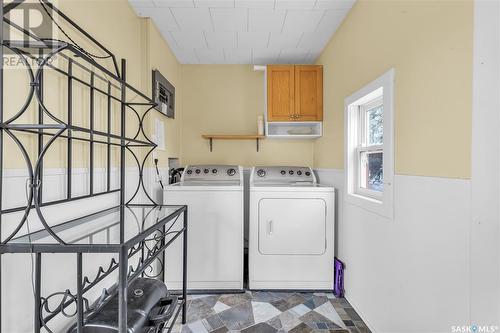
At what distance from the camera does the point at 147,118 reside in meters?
2.01

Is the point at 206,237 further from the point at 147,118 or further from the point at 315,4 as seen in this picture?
the point at 315,4

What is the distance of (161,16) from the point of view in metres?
1.98

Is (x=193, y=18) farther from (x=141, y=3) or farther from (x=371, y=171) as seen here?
(x=371, y=171)

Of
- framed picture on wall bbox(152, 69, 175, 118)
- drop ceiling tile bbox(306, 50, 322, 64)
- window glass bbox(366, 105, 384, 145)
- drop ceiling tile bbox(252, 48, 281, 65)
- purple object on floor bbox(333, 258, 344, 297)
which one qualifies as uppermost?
drop ceiling tile bbox(306, 50, 322, 64)

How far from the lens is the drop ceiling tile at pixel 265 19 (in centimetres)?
192

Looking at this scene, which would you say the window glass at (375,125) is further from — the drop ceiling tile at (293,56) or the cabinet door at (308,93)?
Answer: the drop ceiling tile at (293,56)

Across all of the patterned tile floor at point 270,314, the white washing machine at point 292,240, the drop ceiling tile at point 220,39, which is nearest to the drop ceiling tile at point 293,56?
the drop ceiling tile at point 220,39

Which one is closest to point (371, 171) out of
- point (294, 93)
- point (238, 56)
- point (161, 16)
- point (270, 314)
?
point (294, 93)

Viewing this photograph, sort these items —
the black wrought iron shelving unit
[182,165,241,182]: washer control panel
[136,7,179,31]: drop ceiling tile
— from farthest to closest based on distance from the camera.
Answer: [182,165,241,182]: washer control panel < [136,7,179,31]: drop ceiling tile < the black wrought iron shelving unit

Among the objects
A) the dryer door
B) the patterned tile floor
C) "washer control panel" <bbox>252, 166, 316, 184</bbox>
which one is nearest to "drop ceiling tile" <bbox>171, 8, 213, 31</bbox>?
"washer control panel" <bbox>252, 166, 316, 184</bbox>

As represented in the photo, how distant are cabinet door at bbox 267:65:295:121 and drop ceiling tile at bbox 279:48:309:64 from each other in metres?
0.14

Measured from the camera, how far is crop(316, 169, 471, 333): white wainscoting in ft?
3.14

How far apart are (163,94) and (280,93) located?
4.06 ft

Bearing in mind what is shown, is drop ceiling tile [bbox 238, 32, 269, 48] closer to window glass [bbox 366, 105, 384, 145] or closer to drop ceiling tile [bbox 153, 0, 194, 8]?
drop ceiling tile [bbox 153, 0, 194, 8]
